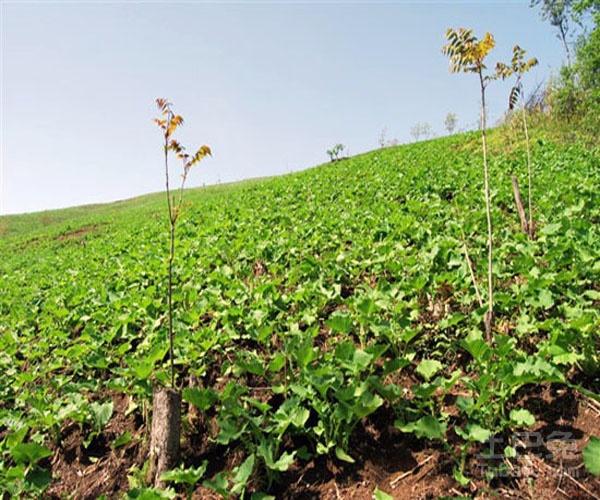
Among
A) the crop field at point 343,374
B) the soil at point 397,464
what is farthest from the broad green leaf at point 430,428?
the soil at point 397,464

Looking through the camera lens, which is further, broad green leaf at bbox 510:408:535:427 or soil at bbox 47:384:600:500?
broad green leaf at bbox 510:408:535:427

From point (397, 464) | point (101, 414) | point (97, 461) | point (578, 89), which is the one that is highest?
point (578, 89)

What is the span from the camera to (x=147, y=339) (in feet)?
12.9

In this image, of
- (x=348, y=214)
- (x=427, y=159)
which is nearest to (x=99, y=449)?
(x=348, y=214)

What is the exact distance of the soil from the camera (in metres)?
1.94

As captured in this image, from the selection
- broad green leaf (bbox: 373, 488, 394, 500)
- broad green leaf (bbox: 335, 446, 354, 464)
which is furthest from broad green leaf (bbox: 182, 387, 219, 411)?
broad green leaf (bbox: 373, 488, 394, 500)

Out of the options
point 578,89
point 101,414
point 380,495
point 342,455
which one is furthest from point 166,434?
point 578,89

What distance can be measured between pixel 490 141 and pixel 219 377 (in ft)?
50.5

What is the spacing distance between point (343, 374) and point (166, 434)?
43.8 inches

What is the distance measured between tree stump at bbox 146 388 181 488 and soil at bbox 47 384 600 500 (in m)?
0.19

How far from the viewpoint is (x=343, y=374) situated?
105 inches

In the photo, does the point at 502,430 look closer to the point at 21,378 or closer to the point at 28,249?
the point at 21,378

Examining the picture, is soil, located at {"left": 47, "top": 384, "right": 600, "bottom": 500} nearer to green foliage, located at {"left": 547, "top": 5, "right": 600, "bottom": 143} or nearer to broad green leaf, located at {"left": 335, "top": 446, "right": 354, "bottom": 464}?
broad green leaf, located at {"left": 335, "top": 446, "right": 354, "bottom": 464}

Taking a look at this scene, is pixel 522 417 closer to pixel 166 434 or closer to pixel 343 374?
pixel 343 374
